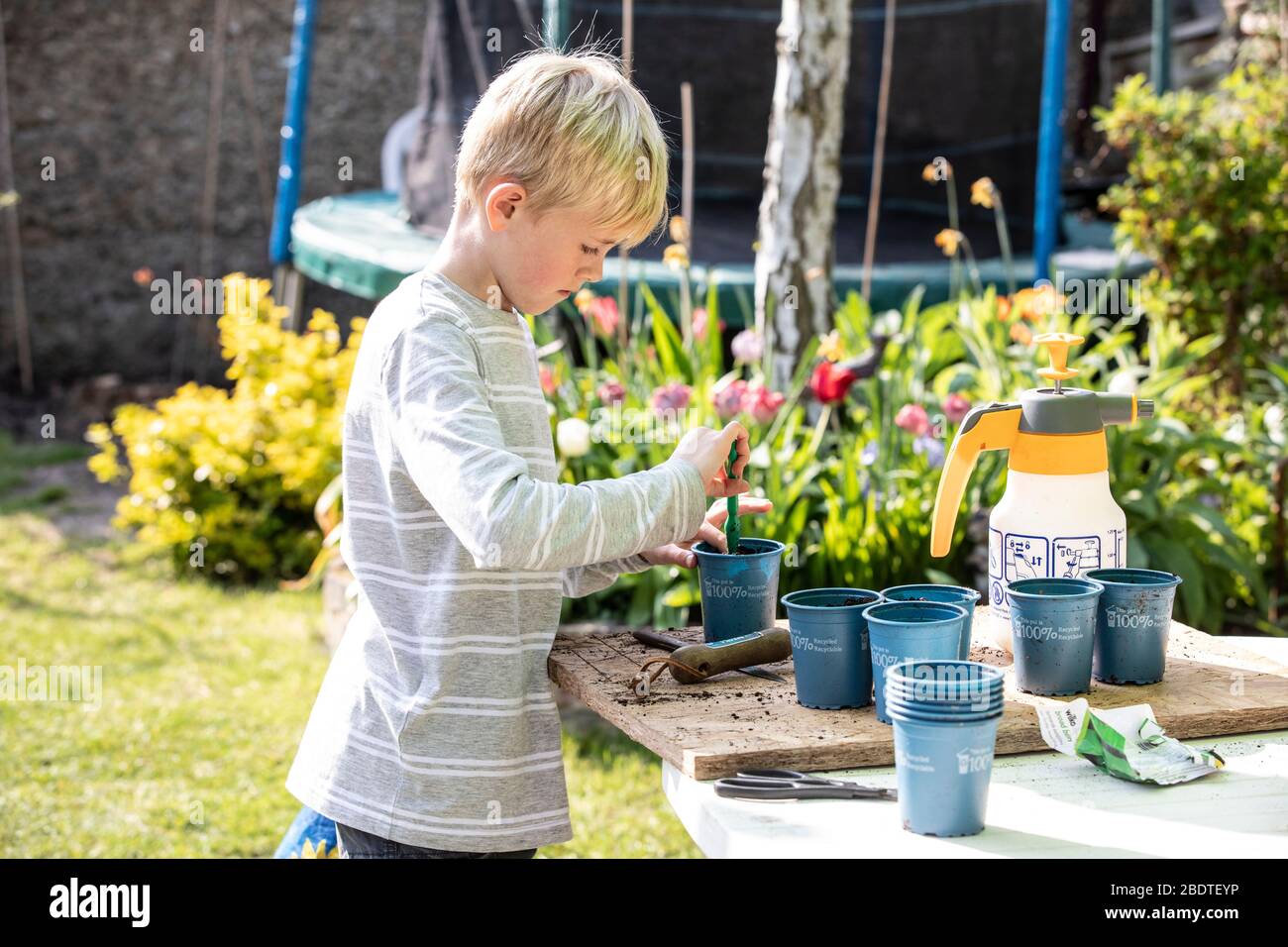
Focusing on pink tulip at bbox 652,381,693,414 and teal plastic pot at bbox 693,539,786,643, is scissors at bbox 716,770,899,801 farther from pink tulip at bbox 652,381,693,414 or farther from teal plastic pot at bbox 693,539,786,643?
pink tulip at bbox 652,381,693,414

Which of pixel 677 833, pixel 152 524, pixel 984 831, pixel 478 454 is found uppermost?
pixel 478 454

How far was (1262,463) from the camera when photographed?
13.1ft

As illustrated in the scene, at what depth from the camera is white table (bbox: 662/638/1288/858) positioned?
1.25 metres

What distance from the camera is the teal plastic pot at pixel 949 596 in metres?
1.57

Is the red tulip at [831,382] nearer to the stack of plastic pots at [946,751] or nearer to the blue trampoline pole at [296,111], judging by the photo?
the stack of plastic pots at [946,751]

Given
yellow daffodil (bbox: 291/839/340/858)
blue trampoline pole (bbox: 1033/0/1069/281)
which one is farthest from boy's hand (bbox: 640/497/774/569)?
blue trampoline pole (bbox: 1033/0/1069/281)

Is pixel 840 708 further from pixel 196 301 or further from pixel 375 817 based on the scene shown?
pixel 196 301

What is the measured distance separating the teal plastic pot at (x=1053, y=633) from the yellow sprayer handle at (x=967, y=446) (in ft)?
0.45

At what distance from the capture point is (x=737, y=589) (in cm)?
182

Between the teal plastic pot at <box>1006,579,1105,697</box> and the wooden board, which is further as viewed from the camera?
the teal plastic pot at <box>1006,579,1105,697</box>

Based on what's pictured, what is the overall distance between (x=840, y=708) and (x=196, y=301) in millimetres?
7588

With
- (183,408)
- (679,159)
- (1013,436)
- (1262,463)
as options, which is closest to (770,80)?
(679,159)

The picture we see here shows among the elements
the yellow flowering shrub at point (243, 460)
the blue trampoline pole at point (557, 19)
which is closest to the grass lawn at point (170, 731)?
the yellow flowering shrub at point (243, 460)

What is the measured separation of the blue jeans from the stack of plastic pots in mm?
592
